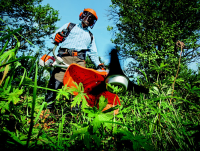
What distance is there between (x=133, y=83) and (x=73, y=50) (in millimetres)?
1934

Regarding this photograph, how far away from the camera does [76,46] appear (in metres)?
2.84

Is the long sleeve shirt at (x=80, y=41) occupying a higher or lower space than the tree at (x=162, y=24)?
lower

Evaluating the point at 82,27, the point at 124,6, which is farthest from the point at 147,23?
the point at 82,27

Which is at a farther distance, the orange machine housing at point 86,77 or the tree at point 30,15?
the tree at point 30,15

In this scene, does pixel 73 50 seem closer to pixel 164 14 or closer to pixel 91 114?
pixel 91 114

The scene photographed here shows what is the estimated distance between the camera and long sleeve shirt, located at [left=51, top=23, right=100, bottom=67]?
2.81m

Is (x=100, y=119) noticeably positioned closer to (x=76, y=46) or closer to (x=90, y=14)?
(x=76, y=46)

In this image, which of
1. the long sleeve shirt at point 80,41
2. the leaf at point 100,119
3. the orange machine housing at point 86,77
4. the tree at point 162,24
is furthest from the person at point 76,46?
the tree at point 162,24

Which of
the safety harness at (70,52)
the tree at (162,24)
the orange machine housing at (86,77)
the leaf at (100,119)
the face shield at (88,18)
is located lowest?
the leaf at (100,119)

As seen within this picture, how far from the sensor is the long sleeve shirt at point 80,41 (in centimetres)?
281

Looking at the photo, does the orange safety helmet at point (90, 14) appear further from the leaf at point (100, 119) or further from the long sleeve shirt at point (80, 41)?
the leaf at point (100, 119)

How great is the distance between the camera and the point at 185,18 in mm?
6859

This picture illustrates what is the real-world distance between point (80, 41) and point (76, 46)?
203 millimetres

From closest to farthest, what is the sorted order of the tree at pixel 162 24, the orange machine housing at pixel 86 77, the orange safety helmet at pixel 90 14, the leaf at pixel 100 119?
the leaf at pixel 100 119 < the orange machine housing at pixel 86 77 < the orange safety helmet at pixel 90 14 < the tree at pixel 162 24
